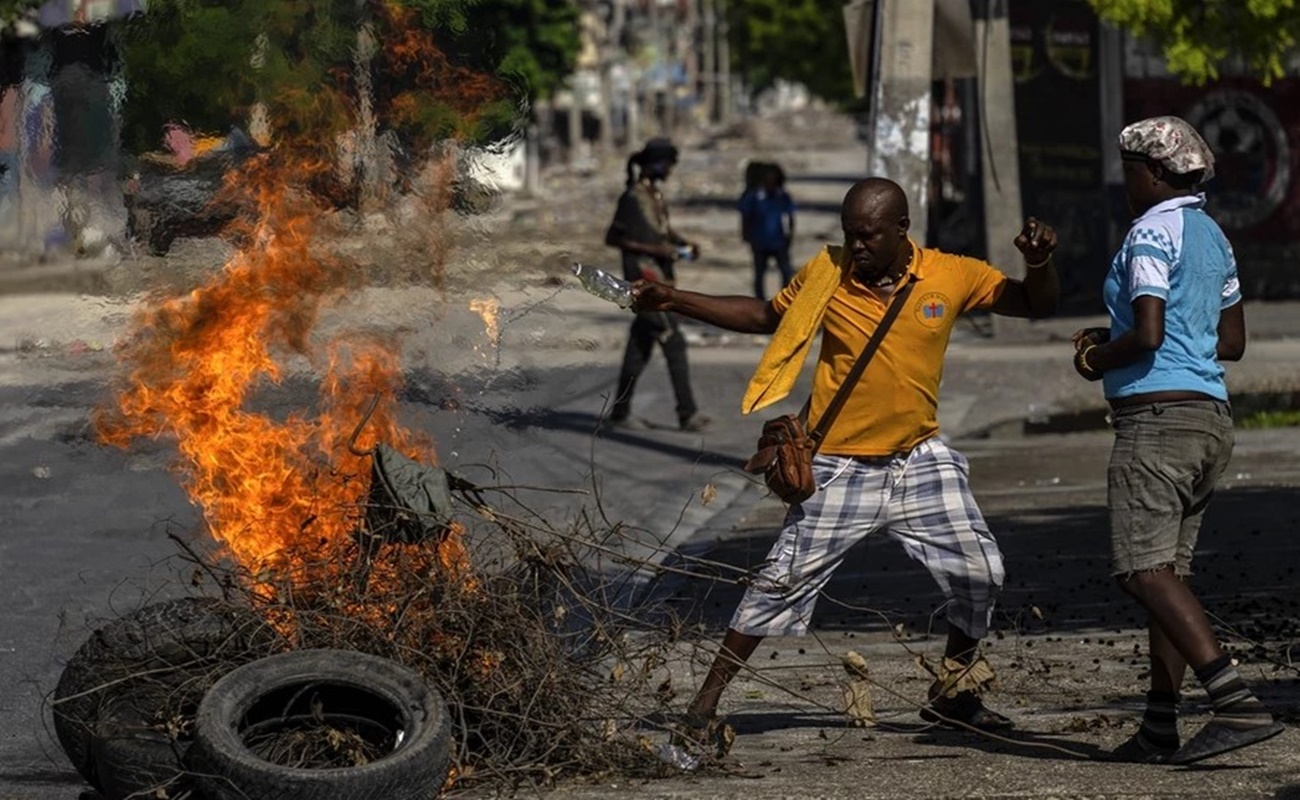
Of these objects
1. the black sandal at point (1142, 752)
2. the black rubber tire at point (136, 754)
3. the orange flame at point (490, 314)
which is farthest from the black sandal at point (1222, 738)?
the orange flame at point (490, 314)

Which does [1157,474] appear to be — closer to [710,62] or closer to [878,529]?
[878,529]

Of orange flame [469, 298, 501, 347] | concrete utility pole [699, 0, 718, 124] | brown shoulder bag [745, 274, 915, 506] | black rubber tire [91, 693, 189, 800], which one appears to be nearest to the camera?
black rubber tire [91, 693, 189, 800]

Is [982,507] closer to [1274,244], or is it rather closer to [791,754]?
[791,754]

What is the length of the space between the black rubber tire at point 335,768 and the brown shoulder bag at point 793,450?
45.0 inches

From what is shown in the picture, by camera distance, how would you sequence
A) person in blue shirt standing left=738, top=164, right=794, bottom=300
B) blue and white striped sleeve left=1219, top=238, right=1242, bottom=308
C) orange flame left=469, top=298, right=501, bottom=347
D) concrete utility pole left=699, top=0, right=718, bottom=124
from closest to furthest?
blue and white striped sleeve left=1219, top=238, right=1242, bottom=308
orange flame left=469, top=298, right=501, bottom=347
person in blue shirt standing left=738, top=164, right=794, bottom=300
concrete utility pole left=699, top=0, right=718, bottom=124

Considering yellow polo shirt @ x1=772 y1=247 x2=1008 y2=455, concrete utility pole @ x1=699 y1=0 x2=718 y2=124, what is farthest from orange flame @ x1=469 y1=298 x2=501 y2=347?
concrete utility pole @ x1=699 y1=0 x2=718 y2=124

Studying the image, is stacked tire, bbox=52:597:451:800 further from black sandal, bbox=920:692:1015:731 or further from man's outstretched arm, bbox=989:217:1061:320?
man's outstretched arm, bbox=989:217:1061:320

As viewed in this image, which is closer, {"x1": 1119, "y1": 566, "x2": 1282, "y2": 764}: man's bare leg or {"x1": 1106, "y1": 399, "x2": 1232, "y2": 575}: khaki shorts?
{"x1": 1119, "y1": 566, "x2": 1282, "y2": 764}: man's bare leg

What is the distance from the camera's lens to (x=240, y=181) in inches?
295

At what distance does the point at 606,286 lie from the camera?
657 cm

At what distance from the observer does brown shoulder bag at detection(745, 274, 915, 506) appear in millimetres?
6305

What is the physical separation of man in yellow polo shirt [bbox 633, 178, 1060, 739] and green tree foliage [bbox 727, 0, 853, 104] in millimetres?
48115

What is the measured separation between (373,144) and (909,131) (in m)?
8.64

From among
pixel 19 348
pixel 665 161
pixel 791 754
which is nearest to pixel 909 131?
pixel 665 161
